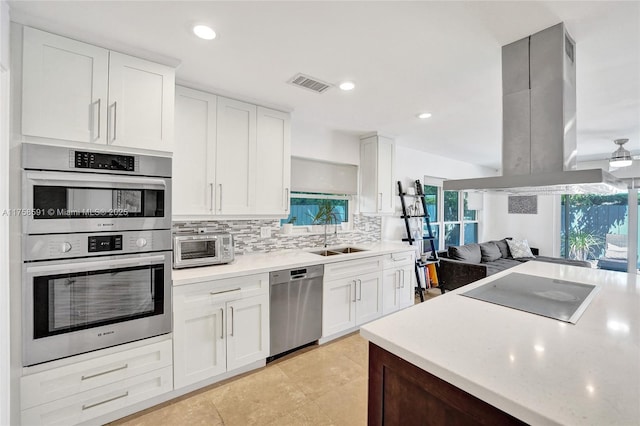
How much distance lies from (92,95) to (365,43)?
1.70 metres

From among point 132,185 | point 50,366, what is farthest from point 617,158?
point 50,366

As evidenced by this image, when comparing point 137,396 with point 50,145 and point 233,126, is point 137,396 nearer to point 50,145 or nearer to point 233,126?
point 50,145

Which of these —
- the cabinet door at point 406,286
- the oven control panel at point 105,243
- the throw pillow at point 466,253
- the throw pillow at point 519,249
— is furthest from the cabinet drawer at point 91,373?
the throw pillow at point 519,249

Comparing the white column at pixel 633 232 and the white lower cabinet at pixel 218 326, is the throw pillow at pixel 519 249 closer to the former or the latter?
the white column at pixel 633 232

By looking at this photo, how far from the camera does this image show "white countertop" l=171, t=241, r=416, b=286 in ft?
6.63

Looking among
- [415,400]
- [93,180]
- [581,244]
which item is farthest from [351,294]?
[581,244]

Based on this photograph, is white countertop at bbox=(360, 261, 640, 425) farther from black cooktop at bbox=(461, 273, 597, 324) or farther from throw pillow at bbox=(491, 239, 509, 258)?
throw pillow at bbox=(491, 239, 509, 258)

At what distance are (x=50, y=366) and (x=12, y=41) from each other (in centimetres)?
179

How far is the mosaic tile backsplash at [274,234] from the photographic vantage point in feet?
8.77

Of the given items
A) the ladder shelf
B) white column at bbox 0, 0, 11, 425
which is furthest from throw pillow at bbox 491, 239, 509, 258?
white column at bbox 0, 0, 11, 425

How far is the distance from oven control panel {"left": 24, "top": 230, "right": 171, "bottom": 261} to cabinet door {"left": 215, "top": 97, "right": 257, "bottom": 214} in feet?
2.00

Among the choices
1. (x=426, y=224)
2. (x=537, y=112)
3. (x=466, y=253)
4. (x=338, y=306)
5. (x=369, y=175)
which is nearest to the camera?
(x=537, y=112)

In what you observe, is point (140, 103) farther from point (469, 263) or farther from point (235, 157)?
point (469, 263)

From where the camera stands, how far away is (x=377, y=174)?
3676 mm
